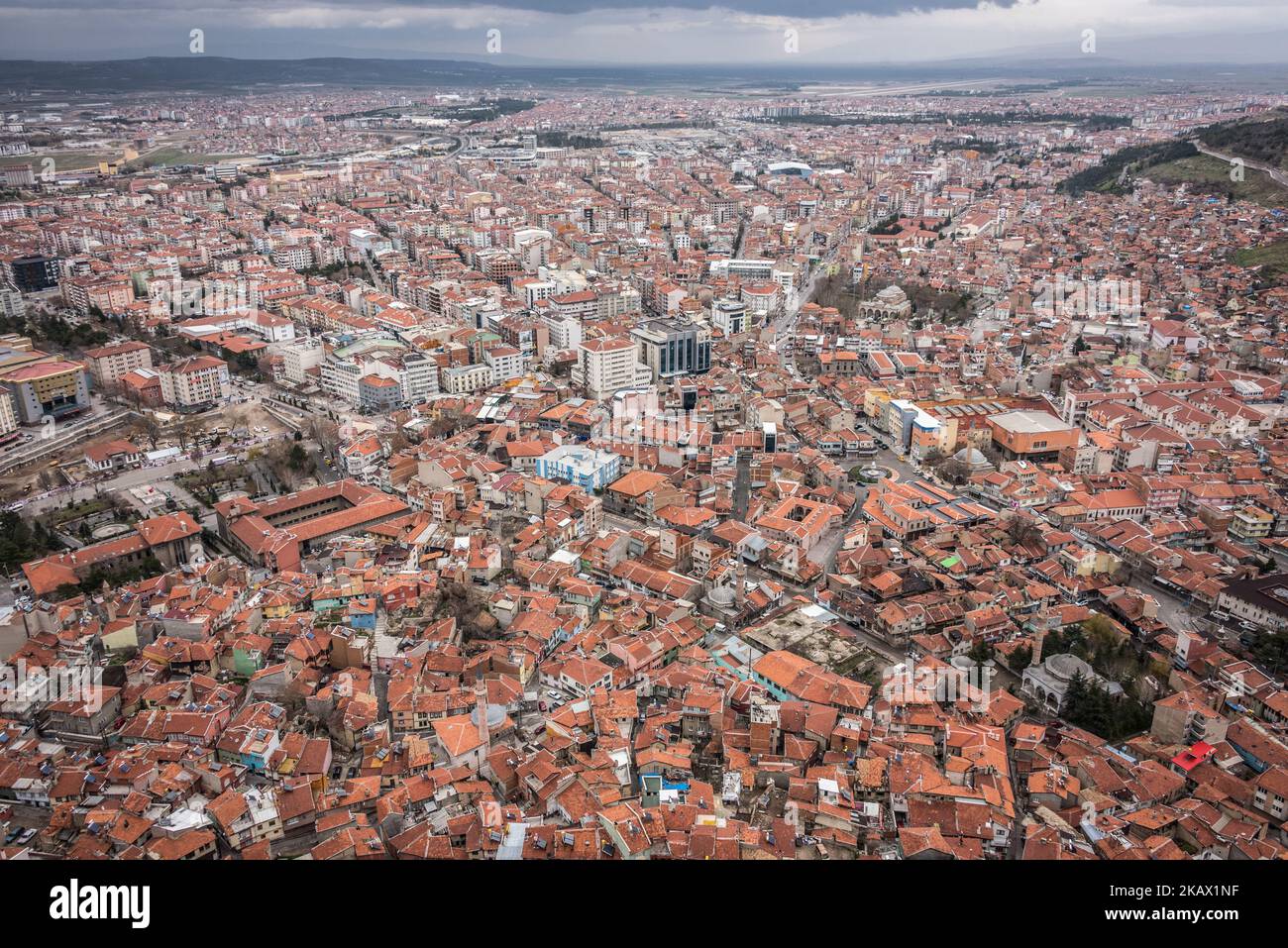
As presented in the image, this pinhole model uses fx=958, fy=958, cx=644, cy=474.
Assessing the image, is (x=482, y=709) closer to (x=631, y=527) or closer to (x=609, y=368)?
(x=631, y=527)

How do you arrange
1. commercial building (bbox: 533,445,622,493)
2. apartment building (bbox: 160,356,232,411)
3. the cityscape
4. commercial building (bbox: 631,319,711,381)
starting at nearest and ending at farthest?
the cityscape
commercial building (bbox: 533,445,622,493)
apartment building (bbox: 160,356,232,411)
commercial building (bbox: 631,319,711,381)

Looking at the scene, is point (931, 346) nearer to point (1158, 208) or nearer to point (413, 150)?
point (1158, 208)

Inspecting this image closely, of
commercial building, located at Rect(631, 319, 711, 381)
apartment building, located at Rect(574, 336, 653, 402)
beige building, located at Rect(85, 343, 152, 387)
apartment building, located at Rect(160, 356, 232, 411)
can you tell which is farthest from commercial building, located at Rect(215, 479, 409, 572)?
commercial building, located at Rect(631, 319, 711, 381)

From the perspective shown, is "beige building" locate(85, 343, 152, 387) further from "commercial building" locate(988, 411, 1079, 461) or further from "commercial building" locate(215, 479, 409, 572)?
"commercial building" locate(988, 411, 1079, 461)

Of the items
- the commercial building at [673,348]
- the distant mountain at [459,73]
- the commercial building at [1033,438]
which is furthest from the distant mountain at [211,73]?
the commercial building at [1033,438]

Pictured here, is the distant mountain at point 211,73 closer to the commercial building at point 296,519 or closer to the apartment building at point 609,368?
the commercial building at point 296,519

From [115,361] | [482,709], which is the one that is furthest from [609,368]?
[482,709]

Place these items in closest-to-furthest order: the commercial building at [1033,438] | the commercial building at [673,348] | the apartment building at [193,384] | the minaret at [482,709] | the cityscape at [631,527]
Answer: the cityscape at [631,527], the minaret at [482,709], the commercial building at [1033,438], the apartment building at [193,384], the commercial building at [673,348]

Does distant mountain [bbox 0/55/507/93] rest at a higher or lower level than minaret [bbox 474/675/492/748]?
higher
